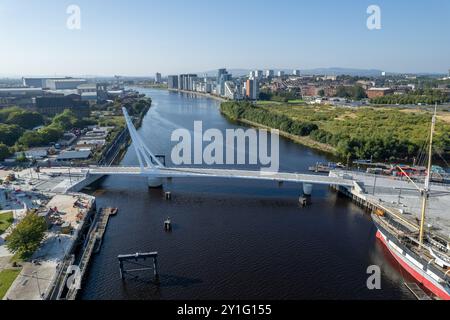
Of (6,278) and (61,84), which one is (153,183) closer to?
(6,278)

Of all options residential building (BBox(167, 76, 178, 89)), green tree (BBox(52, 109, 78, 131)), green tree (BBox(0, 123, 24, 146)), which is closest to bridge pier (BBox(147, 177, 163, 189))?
green tree (BBox(0, 123, 24, 146))

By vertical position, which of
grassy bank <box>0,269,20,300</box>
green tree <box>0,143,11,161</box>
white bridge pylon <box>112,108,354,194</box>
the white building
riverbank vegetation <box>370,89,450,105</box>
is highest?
the white building

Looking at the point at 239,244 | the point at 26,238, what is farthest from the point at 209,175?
the point at 26,238

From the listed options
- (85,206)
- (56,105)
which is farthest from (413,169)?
(56,105)

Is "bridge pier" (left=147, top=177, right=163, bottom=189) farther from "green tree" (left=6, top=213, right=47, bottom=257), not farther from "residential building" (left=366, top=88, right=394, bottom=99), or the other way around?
"residential building" (left=366, top=88, right=394, bottom=99)

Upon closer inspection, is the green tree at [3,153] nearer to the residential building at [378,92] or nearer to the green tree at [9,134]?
the green tree at [9,134]
